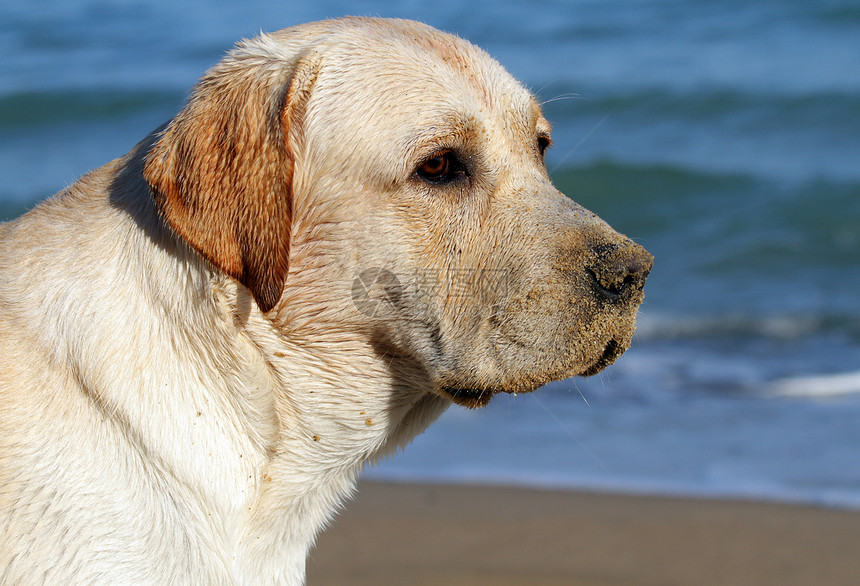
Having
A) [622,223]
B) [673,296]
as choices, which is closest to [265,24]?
[622,223]

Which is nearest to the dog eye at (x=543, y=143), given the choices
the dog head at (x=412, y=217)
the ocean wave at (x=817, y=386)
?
the dog head at (x=412, y=217)

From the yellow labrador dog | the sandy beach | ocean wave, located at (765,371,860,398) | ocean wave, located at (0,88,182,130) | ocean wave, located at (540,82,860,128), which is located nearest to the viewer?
the yellow labrador dog

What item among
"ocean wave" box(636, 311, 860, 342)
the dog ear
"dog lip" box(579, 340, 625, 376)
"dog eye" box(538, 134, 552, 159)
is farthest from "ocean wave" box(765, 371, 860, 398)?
the dog ear

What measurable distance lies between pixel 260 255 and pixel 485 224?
28.1 inches

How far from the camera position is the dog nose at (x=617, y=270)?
2777 millimetres

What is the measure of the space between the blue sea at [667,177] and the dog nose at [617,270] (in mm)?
2412

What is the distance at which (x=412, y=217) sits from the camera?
2.79m

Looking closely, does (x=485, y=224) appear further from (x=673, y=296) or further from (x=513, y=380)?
(x=673, y=296)

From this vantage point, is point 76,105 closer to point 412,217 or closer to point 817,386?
point 817,386

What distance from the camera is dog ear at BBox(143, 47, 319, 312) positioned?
2.56 metres

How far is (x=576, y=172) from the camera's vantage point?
39.2ft

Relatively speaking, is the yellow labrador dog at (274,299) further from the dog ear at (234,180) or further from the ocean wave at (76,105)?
the ocean wave at (76,105)

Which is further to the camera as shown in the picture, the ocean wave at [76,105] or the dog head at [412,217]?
the ocean wave at [76,105]

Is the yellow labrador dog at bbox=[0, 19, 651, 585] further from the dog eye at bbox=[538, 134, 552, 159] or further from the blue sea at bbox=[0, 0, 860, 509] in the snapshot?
the blue sea at bbox=[0, 0, 860, 509]
